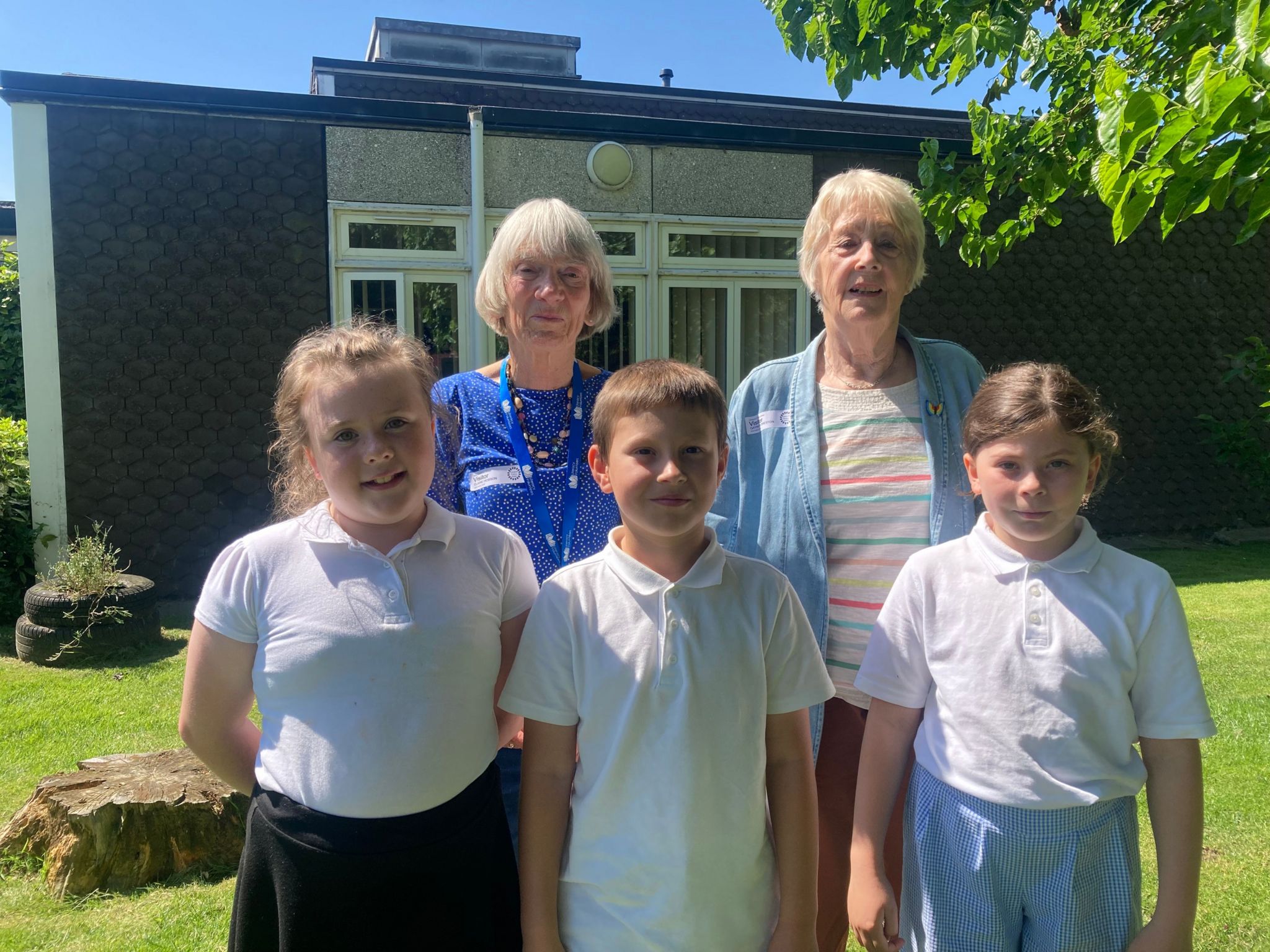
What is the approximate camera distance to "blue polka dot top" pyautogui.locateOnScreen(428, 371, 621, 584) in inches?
81.6

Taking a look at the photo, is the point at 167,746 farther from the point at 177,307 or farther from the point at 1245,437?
the point at 1245,437

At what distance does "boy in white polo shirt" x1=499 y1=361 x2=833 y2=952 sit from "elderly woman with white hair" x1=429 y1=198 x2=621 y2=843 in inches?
17.2

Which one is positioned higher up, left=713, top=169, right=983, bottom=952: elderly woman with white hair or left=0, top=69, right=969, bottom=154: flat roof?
left=0, top=69, right=969, bottom=154: flat roof

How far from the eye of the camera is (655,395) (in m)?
1.63

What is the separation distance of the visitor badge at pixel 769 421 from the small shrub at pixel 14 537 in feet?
23.4

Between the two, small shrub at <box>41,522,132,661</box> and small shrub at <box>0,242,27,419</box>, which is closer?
small shrub at <box>41,522,132,661</box>

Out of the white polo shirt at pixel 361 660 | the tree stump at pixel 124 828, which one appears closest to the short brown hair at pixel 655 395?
the white polo shirt at pixel 361 660

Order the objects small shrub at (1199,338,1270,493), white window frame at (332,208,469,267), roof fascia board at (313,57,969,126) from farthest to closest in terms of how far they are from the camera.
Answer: roof fascia board at (313,57,969,126), small shrub at (1199,338,1270,493), white window frame at (332,208,469,267)

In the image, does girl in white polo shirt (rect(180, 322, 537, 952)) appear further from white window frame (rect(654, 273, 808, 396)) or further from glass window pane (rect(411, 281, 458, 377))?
white window frame (rect(654, 273, 808, 396))

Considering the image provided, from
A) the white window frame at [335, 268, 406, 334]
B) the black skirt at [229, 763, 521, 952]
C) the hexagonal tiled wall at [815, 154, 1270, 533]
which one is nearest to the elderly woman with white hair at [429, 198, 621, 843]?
the black skirt at [229, 763, 521, 952]

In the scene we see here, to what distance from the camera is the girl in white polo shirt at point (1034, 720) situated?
1.56 m

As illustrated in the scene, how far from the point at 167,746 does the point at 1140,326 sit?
10.8 meters

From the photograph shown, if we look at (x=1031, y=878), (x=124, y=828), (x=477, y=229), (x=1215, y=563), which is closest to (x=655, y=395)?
(x=1031, y=878)

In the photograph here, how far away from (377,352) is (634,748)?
2.76 feet
